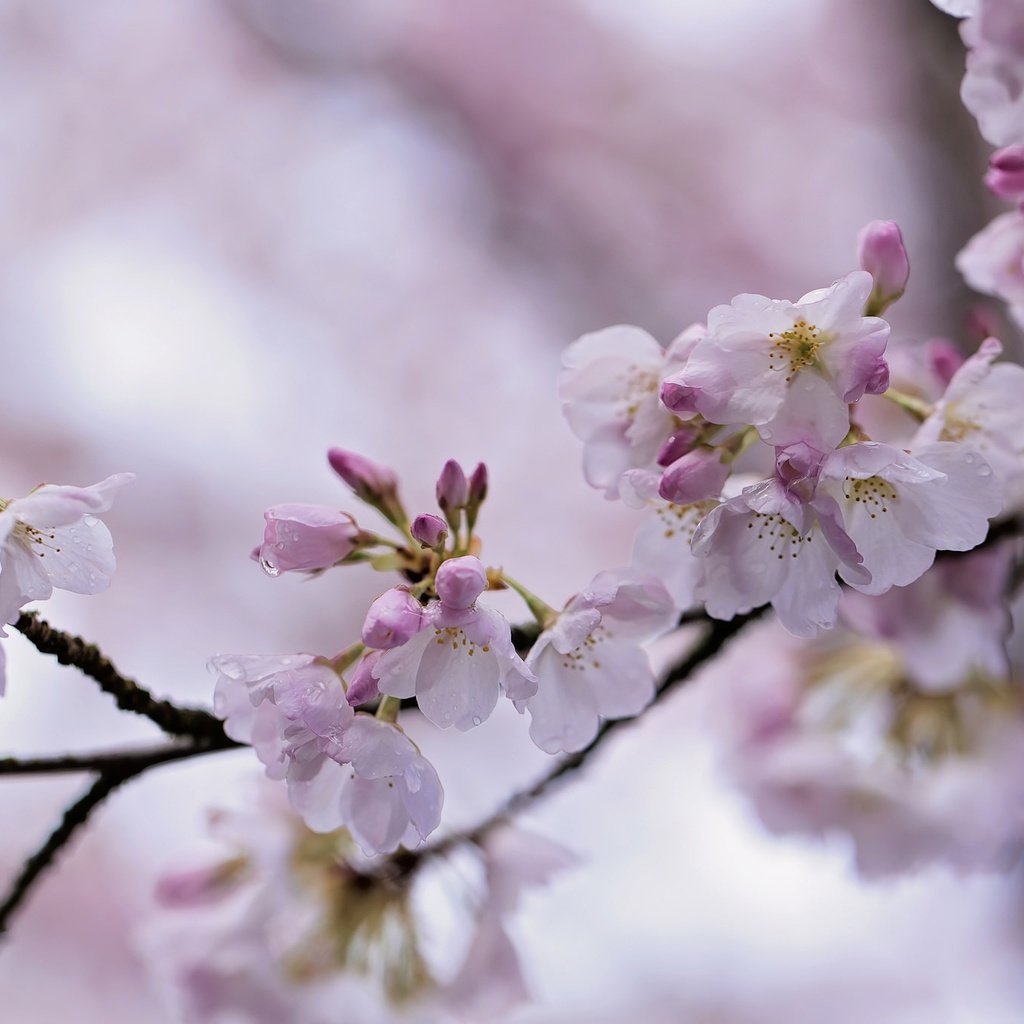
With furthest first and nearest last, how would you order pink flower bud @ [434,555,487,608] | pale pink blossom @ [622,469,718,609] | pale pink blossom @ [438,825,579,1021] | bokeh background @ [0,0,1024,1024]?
bokeh background @ [0,0,1024,1024] → pale pink blossom @ [438,825,579,1021] → pale pink blossom @ [622,469,718,609] → pink flower bud @ [434,555,487,608]

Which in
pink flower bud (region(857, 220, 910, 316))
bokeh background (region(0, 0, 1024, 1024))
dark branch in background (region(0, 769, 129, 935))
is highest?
pink flower bud (region(857, 220, 910, 316))

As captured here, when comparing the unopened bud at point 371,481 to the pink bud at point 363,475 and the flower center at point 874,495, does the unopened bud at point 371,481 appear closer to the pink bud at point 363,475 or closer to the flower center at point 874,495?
the pink bud at point 363,475

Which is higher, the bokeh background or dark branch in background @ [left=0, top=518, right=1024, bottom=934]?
dark branch in background @ [left=0, top=518, right=1024, bottom=934]

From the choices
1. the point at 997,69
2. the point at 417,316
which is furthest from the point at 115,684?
the point at 417,316

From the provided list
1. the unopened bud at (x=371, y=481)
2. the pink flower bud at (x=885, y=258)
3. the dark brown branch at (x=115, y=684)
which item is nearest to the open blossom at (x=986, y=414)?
the pink flower bud at (x=885, y=258)

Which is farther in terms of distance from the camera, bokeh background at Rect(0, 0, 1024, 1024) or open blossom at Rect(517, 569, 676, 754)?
bokeh background at Rect(0, 0, 1024, 1024)

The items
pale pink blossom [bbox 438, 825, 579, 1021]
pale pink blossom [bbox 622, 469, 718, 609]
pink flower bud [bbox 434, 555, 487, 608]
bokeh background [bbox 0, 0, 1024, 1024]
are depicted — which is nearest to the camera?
pink flower bud [bbox 434, 555, 487, 608]

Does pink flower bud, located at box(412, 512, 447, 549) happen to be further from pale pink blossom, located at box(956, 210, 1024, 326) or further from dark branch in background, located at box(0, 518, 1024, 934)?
pale pink blossom, located at box(956, 210, 1024, 326)

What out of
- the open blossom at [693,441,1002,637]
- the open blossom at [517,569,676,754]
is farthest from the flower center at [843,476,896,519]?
the open blossom at [517,569,676,754]
